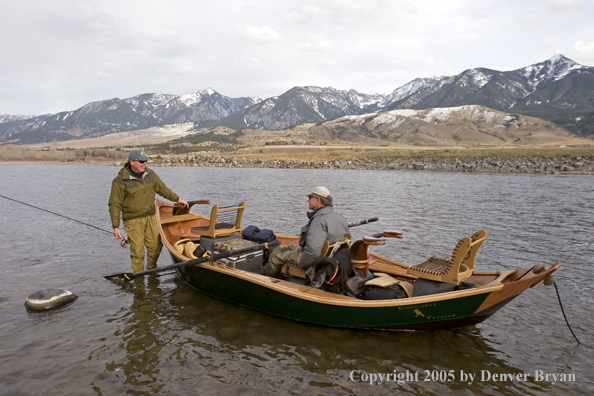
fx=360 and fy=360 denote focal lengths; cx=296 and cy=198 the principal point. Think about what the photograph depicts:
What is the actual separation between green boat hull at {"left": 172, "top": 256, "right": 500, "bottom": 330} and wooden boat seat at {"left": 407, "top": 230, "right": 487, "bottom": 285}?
1.40ft

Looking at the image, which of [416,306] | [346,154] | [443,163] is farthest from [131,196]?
[346,154]

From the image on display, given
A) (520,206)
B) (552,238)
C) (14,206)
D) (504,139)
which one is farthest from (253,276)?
(504,139)

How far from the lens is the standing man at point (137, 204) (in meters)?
8.73

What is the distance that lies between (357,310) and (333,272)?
2.67 feet

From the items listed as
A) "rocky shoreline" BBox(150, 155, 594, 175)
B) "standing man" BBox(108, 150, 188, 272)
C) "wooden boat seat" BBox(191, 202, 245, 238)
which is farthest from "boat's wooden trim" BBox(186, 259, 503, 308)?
"rocky shoreline" BBox(150, 155, 594, 175)

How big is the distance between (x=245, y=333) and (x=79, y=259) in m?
7.97

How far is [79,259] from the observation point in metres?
12.1

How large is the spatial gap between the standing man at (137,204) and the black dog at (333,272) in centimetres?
480

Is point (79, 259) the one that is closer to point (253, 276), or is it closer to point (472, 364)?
point (253, 276)

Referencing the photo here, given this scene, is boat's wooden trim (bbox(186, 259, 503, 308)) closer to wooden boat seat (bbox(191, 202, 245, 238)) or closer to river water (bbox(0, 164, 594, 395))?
river water (bbox(0, 164, 594, 395))

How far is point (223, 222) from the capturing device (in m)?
11.3

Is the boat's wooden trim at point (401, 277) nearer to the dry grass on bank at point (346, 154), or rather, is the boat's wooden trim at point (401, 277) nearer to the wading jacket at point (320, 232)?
the wading jacket at point (320, 232)

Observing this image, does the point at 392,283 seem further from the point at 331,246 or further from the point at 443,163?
the point at 443,163

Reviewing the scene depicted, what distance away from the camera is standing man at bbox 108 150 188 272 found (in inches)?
344
